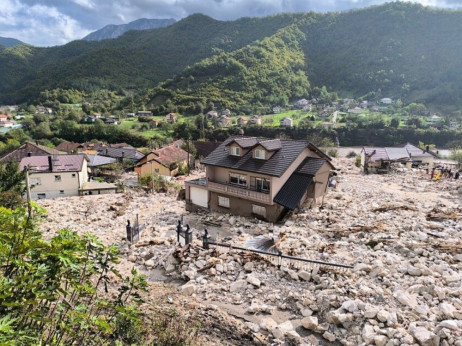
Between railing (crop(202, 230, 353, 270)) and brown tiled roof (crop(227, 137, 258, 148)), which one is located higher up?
brown tiled roof (crop(227, 137, 258, 148))

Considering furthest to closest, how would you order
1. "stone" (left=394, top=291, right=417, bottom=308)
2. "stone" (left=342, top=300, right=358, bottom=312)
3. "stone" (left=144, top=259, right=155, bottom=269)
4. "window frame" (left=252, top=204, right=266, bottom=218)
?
"window frame" (left=252, top=204, right=266, bottom=218) < "stone" (left=144, top=259, right=155, bottom=269) < "stone" (left=394, top=291, right=417, bottom=308) < "stone" (left=342, top=300, right=358, bottom=312)

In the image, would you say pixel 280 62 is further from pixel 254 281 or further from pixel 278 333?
pixel 278 333

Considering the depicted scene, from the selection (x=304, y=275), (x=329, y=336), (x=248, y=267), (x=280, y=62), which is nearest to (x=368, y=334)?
(x=329, y=336)

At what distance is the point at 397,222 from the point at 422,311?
34.9ft

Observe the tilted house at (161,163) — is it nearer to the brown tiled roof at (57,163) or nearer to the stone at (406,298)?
the brown tiled roof at (57,163)

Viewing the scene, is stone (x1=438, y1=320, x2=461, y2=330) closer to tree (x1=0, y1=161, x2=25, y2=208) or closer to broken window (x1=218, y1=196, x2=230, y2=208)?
broken window (x1=218, y1=196, x2=230, y2=208)

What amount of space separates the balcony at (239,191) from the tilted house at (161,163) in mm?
24050

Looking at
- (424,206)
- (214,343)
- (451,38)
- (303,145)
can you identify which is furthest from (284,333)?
(451,38)

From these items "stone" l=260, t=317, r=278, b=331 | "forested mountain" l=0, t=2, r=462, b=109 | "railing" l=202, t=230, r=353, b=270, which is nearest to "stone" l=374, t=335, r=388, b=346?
"stone" l=260, t=317, r=278, b=331

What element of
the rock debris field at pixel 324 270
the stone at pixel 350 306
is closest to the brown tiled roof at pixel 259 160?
the rock debris field at pixel 324 270

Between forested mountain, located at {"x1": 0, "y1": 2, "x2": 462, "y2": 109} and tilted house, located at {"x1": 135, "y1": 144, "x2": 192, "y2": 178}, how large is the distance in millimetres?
71738

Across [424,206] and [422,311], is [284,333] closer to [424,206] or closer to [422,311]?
[422,311]

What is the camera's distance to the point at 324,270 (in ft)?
40.5

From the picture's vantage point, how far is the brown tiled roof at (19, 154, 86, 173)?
3625 cm
